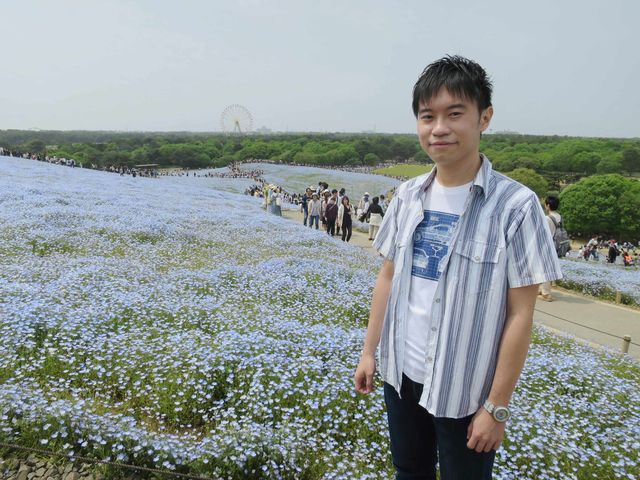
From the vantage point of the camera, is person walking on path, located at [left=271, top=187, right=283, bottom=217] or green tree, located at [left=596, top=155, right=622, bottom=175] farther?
green tree, located at [left=596, top=155, right=622, bottom=175]

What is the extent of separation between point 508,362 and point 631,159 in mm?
135820

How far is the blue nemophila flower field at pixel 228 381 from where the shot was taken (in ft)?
9.80

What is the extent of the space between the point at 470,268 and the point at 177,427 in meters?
3.03

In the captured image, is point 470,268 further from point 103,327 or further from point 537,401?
point 103,327

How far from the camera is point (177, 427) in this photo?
11.1ft

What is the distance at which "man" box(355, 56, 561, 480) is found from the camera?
1.59 metres

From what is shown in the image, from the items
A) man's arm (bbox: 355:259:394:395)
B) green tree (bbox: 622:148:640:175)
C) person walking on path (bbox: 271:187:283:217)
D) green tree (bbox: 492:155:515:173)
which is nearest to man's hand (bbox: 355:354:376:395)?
man's arm (bbox: 355:259:394:395)

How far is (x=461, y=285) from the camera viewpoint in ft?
5.53

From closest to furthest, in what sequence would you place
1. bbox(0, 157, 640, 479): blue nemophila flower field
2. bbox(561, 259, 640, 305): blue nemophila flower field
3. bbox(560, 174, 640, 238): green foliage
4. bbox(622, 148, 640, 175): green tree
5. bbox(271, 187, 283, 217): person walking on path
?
bbox(0, 157, 640, 479): blue nemophila flower field, bbox(561, 259, 640, 305): blue nemophila flower field, bbox(271, 187, 283, 217): person walking on path, bbox(560, 174, 640, 238): green foliage, bbox(622, 148, 640, 175): green tree

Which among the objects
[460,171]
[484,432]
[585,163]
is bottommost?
[484,432]

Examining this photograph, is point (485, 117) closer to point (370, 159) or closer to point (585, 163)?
point (585, 163)

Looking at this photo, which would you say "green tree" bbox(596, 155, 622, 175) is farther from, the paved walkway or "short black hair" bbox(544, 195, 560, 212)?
"short black hair" bbox(544, 195, 560, 212)

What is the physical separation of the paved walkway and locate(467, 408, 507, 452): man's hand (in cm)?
621

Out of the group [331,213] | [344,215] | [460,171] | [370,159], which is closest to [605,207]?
[344,215]
